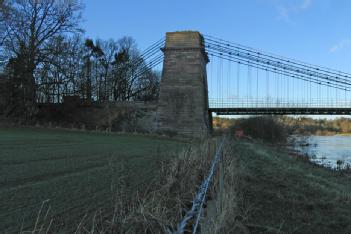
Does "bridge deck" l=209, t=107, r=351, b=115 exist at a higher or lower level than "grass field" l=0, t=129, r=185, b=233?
higher

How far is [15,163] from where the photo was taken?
8734 millimetres

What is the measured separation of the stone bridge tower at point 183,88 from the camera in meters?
43.1

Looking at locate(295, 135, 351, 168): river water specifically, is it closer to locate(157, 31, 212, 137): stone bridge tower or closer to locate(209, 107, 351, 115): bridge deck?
locate(209, 107, 351, 115): bridge deck

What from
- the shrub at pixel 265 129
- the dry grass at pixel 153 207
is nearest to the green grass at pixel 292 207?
the dry grass at pixel 153 207

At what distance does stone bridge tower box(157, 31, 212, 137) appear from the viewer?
43119mm

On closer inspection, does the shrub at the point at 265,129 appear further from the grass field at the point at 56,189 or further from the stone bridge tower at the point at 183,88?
the grass field at the point at 56,189

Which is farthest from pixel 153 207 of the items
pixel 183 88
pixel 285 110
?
pixel 285 110

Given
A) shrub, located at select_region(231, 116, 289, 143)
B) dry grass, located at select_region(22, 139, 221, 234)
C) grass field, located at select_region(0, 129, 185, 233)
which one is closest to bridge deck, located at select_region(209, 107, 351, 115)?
shrub, located at select_region(231, 116, 289, 143)

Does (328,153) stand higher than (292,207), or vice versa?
(292,207)

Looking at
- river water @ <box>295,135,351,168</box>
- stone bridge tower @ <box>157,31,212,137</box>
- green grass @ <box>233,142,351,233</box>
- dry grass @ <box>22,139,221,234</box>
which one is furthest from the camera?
stone bridge tower @ <box>157,31,212,137</box>

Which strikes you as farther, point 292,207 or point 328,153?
point 328,153

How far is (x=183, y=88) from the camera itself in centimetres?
4431

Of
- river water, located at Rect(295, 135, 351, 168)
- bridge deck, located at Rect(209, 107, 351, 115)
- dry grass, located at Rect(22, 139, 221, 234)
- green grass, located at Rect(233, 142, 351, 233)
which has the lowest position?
river water, located at Rect(295, 135, 351, 168)

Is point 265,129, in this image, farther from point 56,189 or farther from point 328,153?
point 56,189
